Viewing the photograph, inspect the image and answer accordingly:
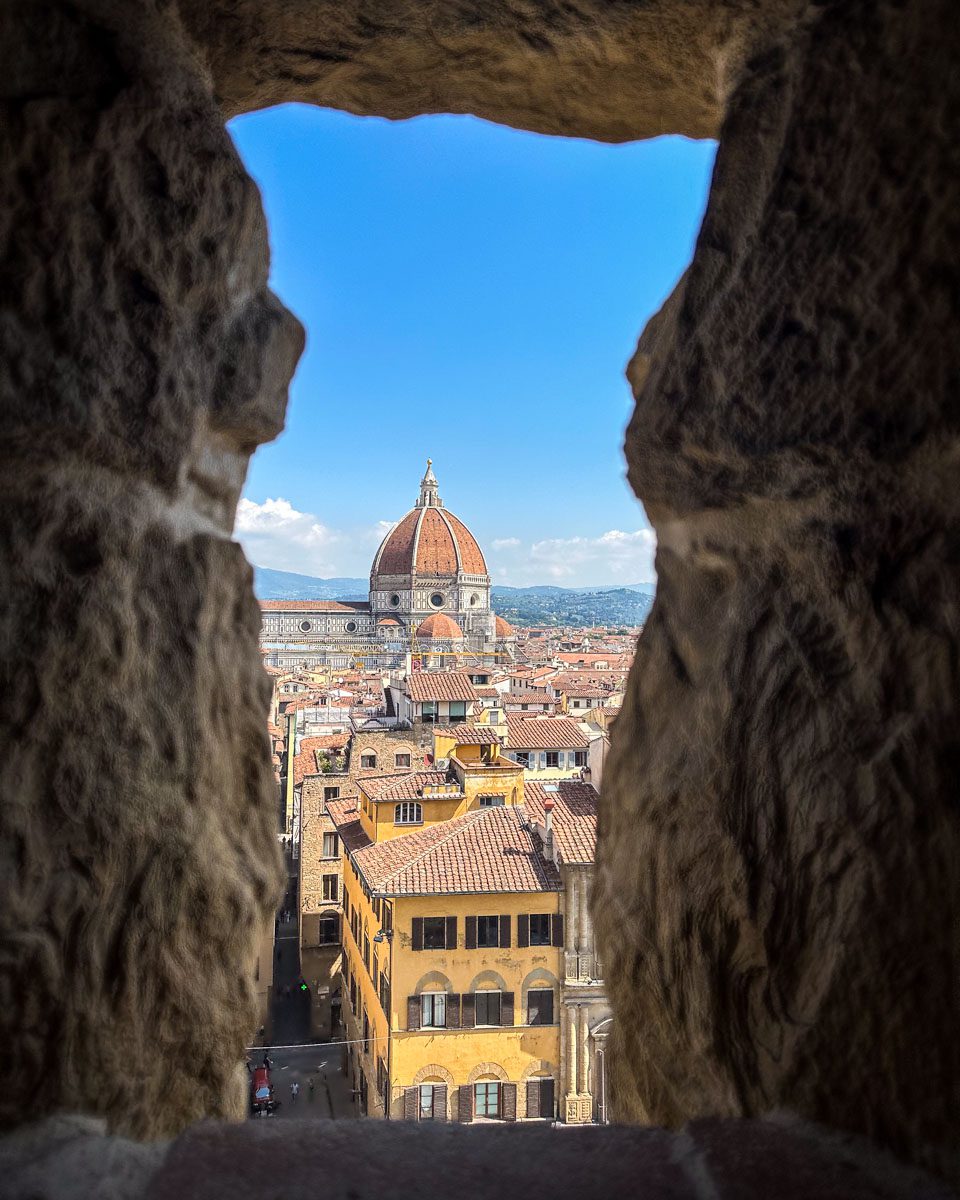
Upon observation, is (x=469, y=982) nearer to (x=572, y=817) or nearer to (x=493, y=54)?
(x=572, y=817)

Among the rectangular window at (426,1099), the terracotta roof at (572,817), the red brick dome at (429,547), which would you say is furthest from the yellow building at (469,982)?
the red brick dome at (429,547)

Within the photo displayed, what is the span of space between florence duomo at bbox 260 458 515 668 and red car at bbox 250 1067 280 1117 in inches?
1438

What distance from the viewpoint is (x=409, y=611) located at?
63.8 metres

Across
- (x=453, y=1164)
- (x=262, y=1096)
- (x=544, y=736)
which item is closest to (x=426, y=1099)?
(x=262, y=1096)

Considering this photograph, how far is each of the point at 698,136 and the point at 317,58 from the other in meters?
0.69

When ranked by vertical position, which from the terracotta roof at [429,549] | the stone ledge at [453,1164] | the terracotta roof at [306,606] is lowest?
the stone ledge at [453,1164]

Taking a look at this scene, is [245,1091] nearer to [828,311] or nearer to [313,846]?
[828,311]

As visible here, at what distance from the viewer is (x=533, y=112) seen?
167cm

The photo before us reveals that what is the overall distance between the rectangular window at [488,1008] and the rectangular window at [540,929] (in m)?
0.62

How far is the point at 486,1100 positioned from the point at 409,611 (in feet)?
181

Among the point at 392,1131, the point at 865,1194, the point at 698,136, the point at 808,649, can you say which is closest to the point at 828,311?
the point at 808,649

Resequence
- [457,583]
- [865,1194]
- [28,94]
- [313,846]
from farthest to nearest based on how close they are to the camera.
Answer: [457,583] → [313,846] → [28,94] → [865,1194]

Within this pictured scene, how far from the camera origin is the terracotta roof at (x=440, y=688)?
1548 centimetres

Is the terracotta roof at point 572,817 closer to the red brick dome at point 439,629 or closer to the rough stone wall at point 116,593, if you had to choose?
the rough stone wall at point 116,593
